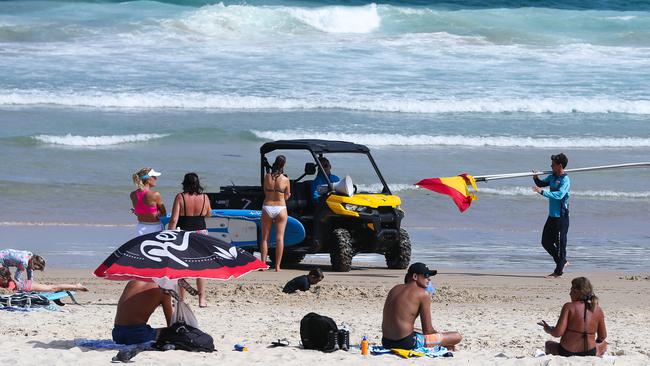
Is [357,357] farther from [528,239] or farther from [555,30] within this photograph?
[555,30]

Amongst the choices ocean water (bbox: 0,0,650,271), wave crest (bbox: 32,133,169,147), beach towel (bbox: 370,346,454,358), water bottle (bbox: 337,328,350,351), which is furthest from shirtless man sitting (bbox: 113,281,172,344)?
wave crest (bbox: 32,133,169,147)

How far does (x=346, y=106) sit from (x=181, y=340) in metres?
20.9

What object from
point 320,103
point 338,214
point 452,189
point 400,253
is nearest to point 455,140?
point 320,103

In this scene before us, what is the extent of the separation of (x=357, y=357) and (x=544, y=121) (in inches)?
818

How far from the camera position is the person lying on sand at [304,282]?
11938 mm

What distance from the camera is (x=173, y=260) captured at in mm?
8516

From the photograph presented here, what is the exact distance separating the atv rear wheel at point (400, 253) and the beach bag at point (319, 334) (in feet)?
14.5

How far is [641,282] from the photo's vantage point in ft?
42.8

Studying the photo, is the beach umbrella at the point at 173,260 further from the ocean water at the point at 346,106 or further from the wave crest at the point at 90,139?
the wave crest at the point at 90,139

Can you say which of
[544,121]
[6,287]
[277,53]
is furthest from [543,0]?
[6,287]

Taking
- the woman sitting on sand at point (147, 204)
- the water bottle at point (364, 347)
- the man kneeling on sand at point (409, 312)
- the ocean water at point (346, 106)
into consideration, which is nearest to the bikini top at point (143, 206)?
the woman sitting on sand at point (147, 204)

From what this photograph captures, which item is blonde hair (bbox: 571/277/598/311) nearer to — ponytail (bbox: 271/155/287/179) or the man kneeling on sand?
the man kneeling on sand

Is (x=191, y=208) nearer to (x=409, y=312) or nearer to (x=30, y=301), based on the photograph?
(x=30, y=301)

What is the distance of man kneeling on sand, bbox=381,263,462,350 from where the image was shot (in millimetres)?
8906
